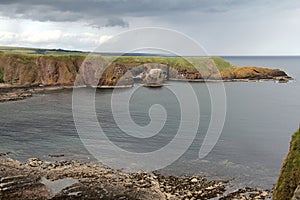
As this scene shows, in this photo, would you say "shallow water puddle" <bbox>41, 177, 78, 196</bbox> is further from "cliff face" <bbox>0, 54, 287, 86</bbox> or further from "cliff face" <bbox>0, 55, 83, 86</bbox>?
"cliff face" <bbox>0, 55, 83, 86</bbox>

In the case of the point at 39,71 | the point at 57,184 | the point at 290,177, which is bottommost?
the point at 57,184

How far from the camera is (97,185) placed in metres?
38.3

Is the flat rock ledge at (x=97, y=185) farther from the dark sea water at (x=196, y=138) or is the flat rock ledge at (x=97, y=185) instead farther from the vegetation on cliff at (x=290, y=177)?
the vegetation on cliff at (x=290, y=177)

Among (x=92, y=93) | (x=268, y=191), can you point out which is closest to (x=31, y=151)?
(x=268, y=191)

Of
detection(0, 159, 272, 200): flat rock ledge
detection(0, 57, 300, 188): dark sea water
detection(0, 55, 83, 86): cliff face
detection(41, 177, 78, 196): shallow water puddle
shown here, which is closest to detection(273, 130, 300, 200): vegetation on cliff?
detection(0, 159, 272, 200): flat rock ledge

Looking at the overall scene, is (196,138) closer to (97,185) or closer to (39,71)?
(97,185)

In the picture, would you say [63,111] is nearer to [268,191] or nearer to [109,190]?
[109,190]

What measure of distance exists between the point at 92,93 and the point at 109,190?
8083 centimetres

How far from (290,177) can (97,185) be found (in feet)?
69.7

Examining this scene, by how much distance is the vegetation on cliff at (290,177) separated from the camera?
2623 centimetres

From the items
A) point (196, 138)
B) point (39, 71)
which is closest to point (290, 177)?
point (196, 138)

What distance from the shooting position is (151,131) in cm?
6216

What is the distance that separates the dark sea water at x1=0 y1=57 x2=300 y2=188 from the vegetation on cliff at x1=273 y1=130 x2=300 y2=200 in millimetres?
11459

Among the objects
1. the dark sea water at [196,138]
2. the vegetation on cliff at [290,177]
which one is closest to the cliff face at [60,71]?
the dark sea water at [196,138]
